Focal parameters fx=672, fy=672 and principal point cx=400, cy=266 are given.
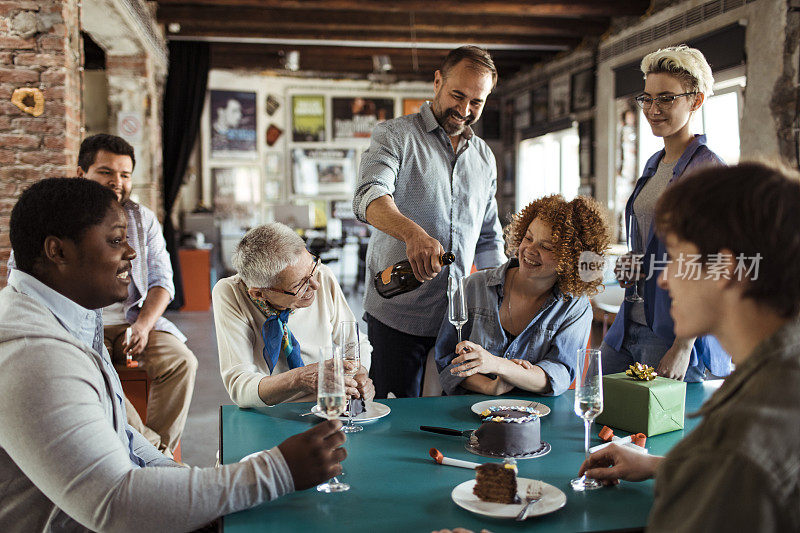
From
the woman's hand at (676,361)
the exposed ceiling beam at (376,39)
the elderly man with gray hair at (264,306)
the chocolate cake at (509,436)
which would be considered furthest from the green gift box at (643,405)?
the exposed ceiling beam at (376,39)

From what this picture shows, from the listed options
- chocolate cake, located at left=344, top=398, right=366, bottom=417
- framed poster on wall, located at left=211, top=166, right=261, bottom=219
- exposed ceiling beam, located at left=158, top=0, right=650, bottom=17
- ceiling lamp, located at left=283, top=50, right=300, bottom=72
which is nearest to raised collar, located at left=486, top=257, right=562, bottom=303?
chocolate cake, located at left=344, top=398, right=366, bottom=417

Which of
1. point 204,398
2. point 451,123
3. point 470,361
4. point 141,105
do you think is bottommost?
point 204,398

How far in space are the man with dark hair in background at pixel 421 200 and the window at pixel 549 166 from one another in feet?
21.5

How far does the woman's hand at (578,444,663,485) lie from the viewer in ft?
4.52

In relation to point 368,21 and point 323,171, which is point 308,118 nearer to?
point 323,171

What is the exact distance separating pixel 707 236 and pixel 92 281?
3.74 ft

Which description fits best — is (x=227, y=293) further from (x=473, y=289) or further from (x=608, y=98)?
(x=608, y=98)

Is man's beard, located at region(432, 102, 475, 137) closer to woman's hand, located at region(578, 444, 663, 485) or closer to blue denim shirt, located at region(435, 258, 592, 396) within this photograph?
blue denim shirt, located at region(435, 258, 592, 396)

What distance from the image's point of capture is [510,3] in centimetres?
707

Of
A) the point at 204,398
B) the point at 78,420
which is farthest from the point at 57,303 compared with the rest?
the point at 204,398

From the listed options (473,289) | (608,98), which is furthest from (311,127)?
(473,289)

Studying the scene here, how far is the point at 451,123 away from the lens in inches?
102

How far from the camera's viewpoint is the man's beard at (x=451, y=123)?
8.36 feet

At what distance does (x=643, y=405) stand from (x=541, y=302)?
2.30 ft
